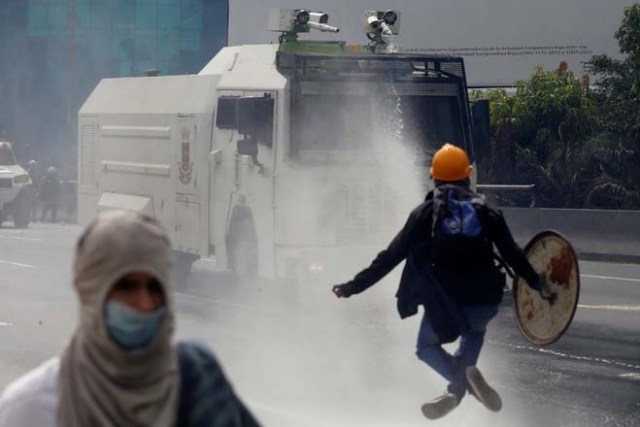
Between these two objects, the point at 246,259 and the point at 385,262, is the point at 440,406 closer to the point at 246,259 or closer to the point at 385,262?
the point at 385,262

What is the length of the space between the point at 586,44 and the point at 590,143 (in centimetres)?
1838

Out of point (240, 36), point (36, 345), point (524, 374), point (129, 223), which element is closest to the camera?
point (129, 223)

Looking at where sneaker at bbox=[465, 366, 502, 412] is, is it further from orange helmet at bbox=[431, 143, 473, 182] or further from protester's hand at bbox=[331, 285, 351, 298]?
orange helmet at bbox=[431, 143, 473, 182]

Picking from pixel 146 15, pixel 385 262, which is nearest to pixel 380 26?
pixel 385 262

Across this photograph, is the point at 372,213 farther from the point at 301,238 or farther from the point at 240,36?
the point at 240,36

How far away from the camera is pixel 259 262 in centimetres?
1493

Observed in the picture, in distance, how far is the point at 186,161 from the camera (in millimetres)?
16672

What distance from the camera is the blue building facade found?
5738 centimetres

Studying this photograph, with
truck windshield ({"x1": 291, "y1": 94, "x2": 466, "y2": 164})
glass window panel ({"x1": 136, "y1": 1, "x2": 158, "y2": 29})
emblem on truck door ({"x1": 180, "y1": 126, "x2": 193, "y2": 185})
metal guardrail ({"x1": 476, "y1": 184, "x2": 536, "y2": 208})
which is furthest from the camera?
glass window panel ({"x1": 136, "y1": 1, "x2": 158, "y2": 29})

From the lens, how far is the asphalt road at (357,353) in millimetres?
9633

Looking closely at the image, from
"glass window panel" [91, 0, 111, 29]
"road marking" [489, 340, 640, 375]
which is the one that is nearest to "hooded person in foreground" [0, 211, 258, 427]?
"road marking" [489, 340, 640, 375]

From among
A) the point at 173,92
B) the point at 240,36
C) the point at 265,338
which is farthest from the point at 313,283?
the point at 240,36

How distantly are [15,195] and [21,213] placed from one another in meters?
0.43

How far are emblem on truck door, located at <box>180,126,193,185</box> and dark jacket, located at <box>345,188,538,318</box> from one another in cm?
892
